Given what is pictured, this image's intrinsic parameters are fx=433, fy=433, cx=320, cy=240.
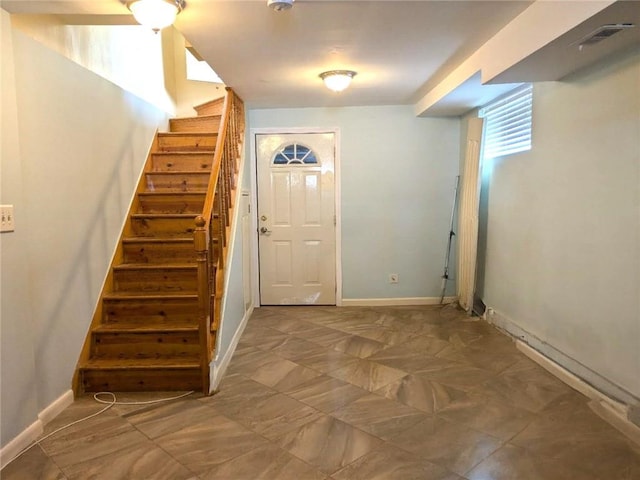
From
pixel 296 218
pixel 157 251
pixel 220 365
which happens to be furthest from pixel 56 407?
pixel 296 218

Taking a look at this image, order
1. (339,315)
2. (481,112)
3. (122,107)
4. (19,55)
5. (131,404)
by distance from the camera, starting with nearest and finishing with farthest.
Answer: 1. (19,55)
2. (131,404)
3. (122,107)
4. (481,112)
5. (339,315)

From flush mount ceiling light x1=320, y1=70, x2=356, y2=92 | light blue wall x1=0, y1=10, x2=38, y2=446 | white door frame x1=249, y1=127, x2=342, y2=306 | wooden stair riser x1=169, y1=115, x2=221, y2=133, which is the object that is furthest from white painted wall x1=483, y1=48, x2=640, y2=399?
light blue wall x1=0, y1=10, x2=38, y2=446

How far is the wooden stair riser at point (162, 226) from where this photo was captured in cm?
360

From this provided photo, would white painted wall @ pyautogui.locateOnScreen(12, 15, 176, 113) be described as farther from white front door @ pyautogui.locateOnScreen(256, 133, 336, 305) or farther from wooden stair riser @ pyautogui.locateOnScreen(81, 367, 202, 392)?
wooden stair riser @ pyautogui.locateOnScreen(81, 367, 202, 392)

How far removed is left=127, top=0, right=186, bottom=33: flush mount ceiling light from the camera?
1986 mm

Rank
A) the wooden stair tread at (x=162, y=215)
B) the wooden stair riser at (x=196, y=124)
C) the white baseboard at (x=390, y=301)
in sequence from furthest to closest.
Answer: the white baseboard at (x=390, y=301), the wooden stair riser at (x=196, y=124), the wooden stair tread at (x=162, y=215)

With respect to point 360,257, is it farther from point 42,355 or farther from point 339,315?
point 42,355

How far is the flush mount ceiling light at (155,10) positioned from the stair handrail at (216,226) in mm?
1027

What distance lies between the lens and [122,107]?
3.39m

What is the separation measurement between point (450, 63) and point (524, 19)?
0.90 metres

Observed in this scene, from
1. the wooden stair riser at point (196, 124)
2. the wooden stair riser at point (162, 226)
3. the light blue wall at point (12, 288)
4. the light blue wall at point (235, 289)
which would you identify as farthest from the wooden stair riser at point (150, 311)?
the wooden stair riser at point (196, 124)

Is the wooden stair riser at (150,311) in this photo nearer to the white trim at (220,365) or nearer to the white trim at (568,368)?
the white trim at (220,365)

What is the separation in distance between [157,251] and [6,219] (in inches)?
58.6

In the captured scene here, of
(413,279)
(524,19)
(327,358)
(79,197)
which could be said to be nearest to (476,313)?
(413,279)
